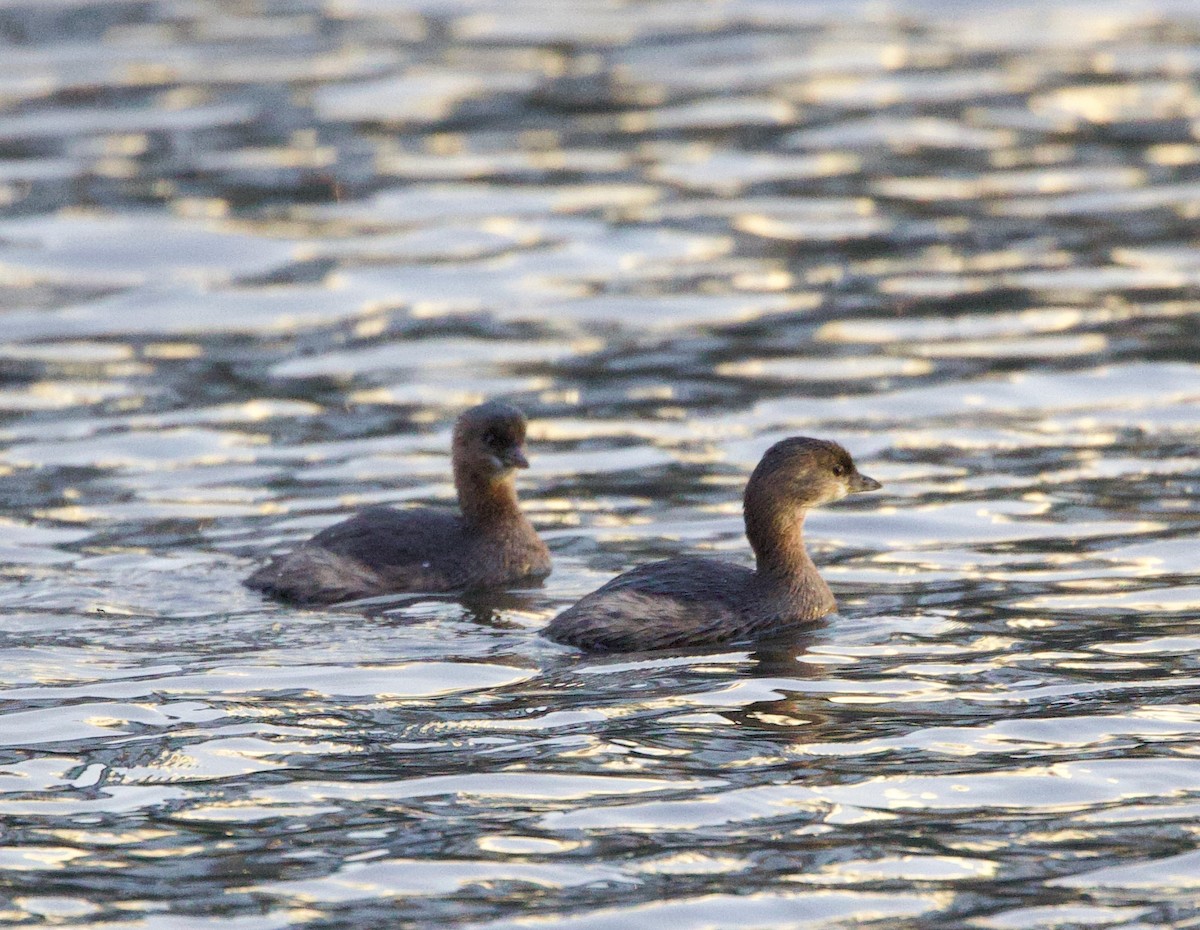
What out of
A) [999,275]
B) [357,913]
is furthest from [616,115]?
[357,913]

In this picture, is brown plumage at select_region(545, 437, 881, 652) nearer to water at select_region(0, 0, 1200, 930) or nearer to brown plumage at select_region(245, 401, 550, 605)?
water at select_region(0, 0, 1200, 930)

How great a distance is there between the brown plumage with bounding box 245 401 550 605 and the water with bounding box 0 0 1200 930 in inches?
10.8

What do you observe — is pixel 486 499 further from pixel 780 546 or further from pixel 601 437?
pixel 601 437

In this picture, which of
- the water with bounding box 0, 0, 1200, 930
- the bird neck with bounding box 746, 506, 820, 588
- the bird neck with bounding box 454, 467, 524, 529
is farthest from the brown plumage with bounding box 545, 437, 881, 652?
the bird neck with bounding box 454, 467, 524, 529

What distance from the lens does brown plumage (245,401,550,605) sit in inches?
415

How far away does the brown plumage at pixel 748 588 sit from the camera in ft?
31.4

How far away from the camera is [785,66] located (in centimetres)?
2341

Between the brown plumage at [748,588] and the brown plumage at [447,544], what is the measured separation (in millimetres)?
1190

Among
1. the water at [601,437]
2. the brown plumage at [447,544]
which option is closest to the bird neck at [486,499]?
the brown plumage at [447,544]

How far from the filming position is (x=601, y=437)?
531 inches

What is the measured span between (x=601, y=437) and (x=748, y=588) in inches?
140

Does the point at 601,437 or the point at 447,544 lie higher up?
the point at 601,437

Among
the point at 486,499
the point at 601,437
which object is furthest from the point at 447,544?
the point at 601,437

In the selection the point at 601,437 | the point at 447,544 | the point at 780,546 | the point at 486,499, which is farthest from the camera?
the point at 601,437
